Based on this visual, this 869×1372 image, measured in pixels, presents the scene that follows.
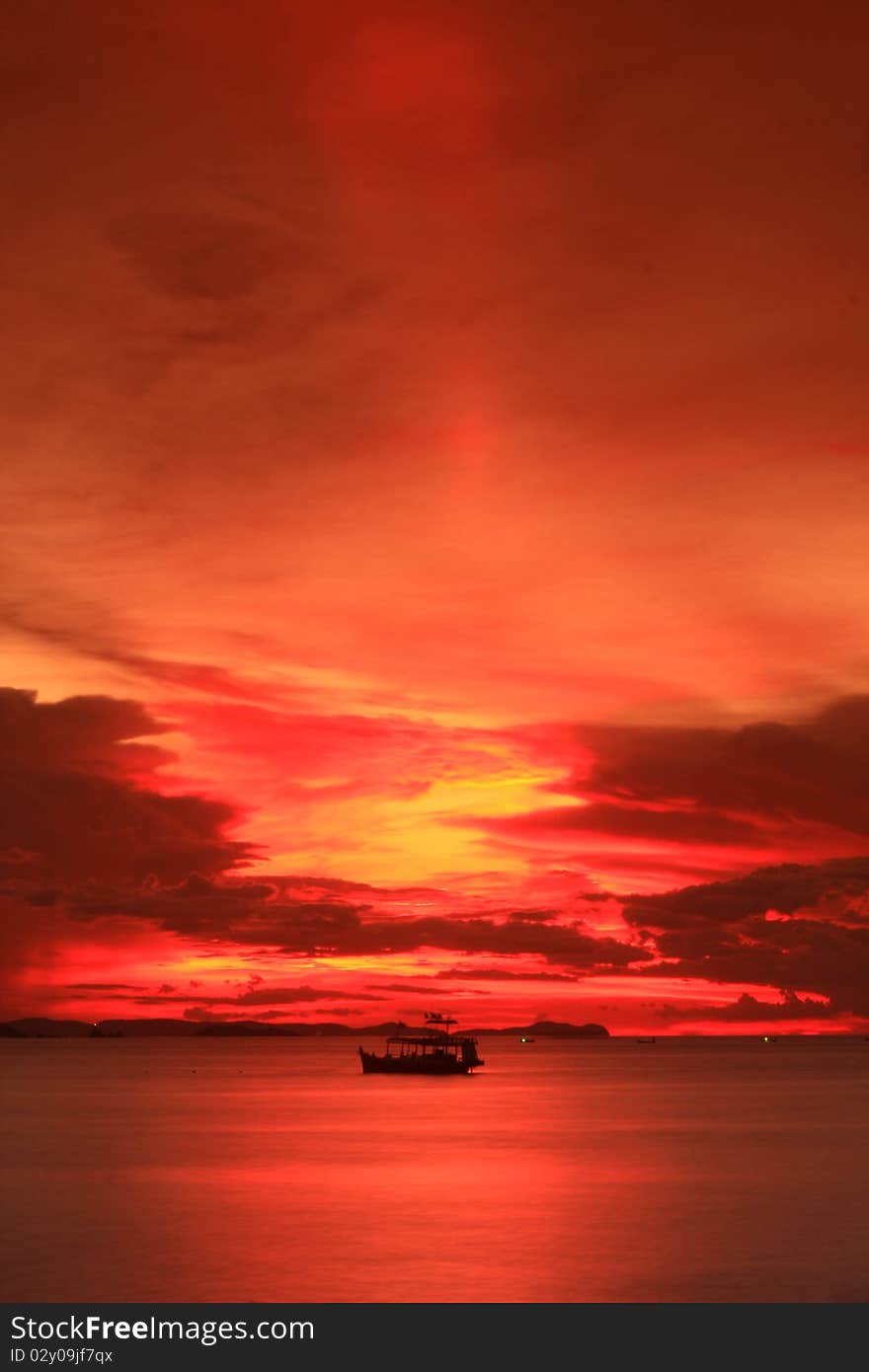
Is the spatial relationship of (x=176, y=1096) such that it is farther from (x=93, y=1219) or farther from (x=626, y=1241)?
(x=626, y=1241)

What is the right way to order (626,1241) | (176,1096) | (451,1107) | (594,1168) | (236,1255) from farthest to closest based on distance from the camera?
(176,1096) < (451,1107) < (594,1168) < (626,1241) < (236,1255)

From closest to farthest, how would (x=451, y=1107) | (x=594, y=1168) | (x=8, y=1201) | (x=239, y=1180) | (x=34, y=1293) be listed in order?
(x=34, y=1293) < (x=8, y=1201) < (x=239, y=1180) < (x=594, y=1168) < (x=451, y=1107)

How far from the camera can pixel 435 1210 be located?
221 feet

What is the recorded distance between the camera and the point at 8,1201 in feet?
243

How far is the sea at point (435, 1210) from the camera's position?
166ft

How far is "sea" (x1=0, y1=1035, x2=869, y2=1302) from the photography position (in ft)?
166

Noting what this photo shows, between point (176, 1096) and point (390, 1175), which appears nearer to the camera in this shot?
point (390, 1175)

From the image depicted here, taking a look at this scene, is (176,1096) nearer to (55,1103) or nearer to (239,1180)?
(55,1103)

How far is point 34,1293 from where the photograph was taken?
48.9 meters
